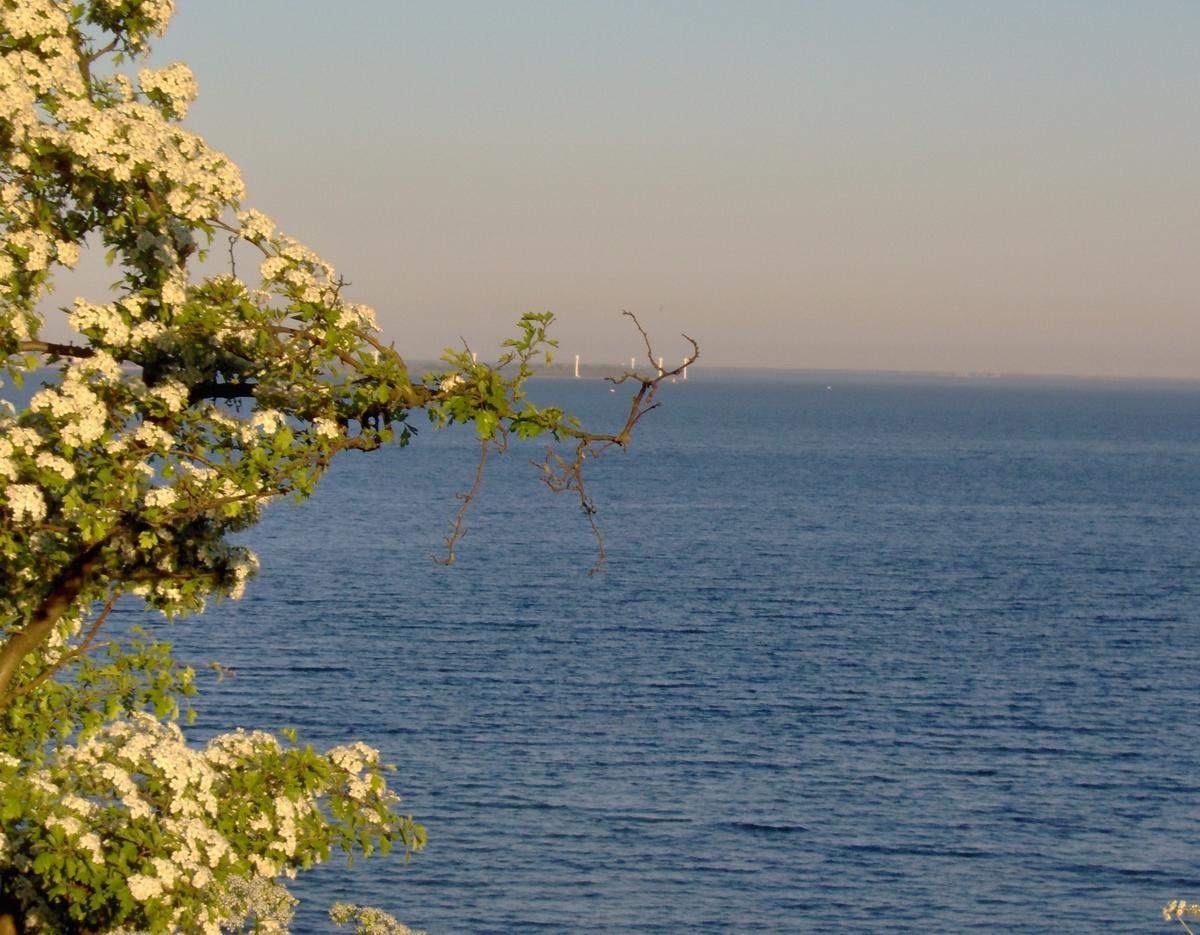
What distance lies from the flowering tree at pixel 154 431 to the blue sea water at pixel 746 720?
46.7 feet

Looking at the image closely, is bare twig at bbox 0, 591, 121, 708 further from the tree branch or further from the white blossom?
the white blossom

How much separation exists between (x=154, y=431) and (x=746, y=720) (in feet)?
183

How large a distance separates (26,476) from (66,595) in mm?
1394

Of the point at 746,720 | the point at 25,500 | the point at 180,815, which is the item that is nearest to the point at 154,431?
the point at 25,500

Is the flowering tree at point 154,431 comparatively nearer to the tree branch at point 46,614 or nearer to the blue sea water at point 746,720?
the tree branch at point 46,614

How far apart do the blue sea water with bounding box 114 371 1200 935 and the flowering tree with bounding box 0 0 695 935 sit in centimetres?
1425

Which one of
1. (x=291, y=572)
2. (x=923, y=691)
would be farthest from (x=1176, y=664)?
(x=291, y=572)

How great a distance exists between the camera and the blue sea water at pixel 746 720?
48.7 meters

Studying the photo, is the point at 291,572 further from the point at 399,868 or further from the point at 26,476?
the point at 26,476

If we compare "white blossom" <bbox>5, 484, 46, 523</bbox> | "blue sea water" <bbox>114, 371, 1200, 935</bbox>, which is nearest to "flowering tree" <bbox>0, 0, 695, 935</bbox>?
"white blossom" <bbox>5, 484, 46, 523</bbox>

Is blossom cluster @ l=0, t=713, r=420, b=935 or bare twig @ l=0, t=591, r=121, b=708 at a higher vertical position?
bare twig @ l=0, t=591, r=121, b=708

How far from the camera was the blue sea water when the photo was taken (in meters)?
48.7

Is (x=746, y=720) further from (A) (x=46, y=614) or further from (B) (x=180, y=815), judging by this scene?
(A) (x=46, y=614)

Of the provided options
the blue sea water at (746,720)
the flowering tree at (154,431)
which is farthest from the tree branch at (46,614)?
the blue sea water at (746,720)
